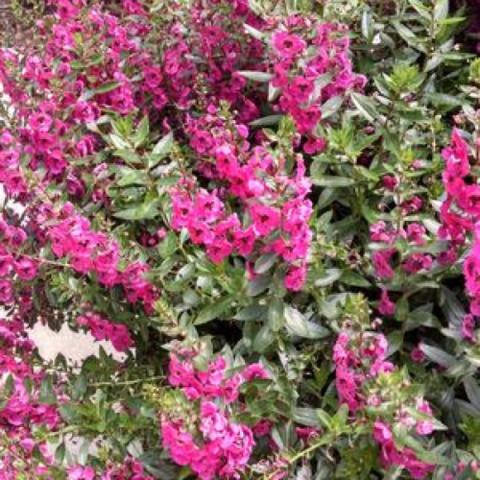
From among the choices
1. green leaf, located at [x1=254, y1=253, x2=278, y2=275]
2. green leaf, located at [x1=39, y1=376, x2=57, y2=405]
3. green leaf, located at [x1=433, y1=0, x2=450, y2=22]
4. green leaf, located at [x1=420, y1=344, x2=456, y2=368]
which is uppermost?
green leaf, located at [x1=433, y1=0, x2=450, y2=22]

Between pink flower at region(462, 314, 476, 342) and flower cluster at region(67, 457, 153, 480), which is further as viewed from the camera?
flower cluster at region(67, 457, 153, 480)

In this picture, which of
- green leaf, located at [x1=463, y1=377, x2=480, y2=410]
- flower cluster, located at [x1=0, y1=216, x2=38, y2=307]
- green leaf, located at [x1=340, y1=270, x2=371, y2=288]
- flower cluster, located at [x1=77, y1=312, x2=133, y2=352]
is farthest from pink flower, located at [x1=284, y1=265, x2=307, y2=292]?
flower cluster, located at [x1=0, y1=216, x2=38, y2=307]

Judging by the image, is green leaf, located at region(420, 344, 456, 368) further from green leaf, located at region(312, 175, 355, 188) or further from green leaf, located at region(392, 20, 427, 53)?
green leaf, located at region(392, 20, 427, 53)

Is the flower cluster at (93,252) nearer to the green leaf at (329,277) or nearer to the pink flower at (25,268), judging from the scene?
the pink flower at (25,268)

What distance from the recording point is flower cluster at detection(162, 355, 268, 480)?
1.44 meters

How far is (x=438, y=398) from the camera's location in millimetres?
1777

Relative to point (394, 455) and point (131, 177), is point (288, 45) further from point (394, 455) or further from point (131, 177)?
point (394, 455)

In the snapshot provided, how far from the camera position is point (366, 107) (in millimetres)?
1940

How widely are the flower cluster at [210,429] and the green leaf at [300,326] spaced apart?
169 mm

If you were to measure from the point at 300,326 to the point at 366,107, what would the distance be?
58 centimetres

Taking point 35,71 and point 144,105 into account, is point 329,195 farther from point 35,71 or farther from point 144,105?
point 35,71

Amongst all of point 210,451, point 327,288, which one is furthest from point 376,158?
point 210,451

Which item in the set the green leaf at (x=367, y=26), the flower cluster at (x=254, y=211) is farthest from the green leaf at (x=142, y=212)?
the green leaf at (x=367, y=26)

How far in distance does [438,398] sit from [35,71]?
1.41m
